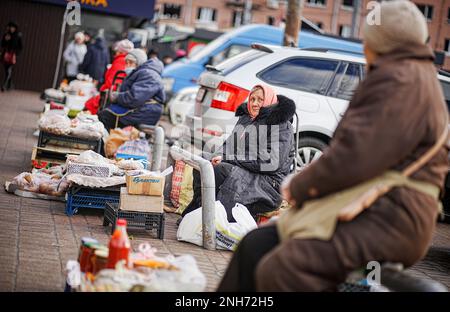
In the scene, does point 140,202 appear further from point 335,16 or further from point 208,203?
point 335,16

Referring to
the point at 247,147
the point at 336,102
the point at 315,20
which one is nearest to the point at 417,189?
the point at 247,147

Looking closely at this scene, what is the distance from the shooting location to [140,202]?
7.83m

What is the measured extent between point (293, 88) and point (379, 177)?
8028 mm

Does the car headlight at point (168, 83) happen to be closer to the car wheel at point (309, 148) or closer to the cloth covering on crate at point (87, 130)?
the car wheel at point (309, 148)

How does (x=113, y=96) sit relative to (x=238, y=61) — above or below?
below

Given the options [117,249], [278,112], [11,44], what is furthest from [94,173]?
[11,44]

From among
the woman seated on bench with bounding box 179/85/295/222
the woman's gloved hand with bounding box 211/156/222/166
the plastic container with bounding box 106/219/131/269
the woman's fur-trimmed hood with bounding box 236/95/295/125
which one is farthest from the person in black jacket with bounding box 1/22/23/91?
the plastic container with bounding box 106/219/131/269

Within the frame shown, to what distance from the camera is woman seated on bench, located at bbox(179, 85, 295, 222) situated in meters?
8.20

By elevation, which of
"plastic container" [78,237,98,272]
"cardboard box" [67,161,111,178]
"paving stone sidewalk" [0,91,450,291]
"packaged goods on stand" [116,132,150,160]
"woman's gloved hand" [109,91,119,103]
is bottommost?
"paving stone sidewalk" [0,91,450,291]

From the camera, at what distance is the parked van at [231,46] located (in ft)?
75.8

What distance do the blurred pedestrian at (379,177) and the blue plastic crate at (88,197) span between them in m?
4.70

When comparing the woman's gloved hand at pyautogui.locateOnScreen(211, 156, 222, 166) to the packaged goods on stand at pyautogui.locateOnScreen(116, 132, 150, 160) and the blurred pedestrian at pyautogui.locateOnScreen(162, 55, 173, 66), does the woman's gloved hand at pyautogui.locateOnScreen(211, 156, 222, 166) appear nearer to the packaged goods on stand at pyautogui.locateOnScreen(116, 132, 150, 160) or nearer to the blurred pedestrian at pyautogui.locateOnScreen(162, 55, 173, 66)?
the packaged goods on stand at pyautogui.locateOnScreen(116, 132, 150, 160)

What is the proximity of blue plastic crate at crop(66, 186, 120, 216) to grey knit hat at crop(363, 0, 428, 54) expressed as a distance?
4965 mm
